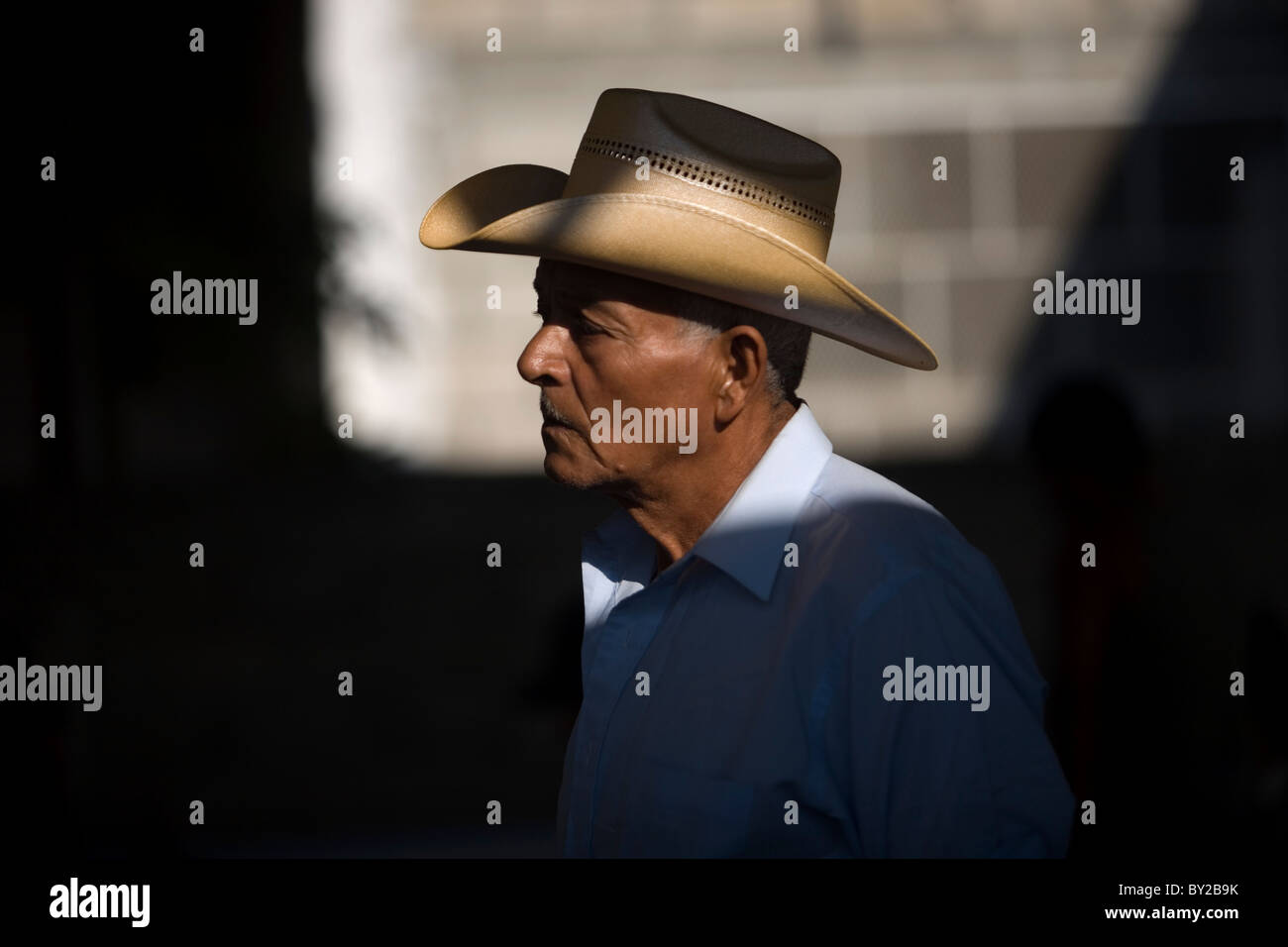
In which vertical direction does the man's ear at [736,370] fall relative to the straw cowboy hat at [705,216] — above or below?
below

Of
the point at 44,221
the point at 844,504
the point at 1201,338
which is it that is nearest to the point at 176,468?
the point at 44,221

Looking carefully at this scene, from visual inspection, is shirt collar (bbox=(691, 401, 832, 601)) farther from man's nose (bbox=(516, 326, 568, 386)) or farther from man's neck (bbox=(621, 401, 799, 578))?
man's nose (bbox=(516, 326, 568, 386))

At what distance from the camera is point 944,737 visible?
1468mm

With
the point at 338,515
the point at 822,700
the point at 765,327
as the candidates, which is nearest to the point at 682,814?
the point at 822,700

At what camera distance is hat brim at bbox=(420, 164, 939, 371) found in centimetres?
169

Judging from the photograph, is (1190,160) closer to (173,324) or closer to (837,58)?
(837,58)

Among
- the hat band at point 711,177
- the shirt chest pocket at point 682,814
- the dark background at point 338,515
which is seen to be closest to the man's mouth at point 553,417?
the hat band at point 711,177

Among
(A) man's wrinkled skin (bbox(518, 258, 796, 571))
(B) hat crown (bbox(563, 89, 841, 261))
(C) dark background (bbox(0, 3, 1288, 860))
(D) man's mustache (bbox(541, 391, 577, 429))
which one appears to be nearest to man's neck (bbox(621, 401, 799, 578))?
(A) man's wrinkled skin (bbox(518, 258, 796, 571))

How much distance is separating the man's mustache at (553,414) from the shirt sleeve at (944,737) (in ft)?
1.85

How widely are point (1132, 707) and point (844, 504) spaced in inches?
36.5

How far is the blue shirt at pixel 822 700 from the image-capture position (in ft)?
4.84

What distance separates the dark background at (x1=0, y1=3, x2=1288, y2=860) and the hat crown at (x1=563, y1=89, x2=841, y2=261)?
102 cm

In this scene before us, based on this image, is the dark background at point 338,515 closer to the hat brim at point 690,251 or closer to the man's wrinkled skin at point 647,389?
the man's wrinkled skin at point 647,389

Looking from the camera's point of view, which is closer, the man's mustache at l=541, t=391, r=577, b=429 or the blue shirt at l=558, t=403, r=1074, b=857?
the blue shirt at l=558, t=403, r=1074, b=857
